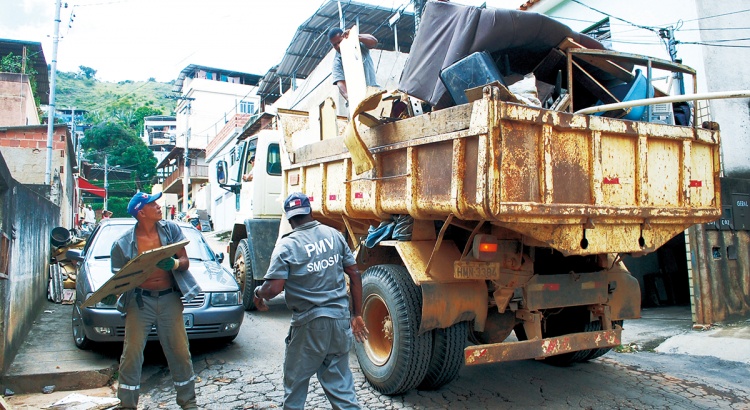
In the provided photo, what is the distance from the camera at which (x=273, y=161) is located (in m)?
7.67

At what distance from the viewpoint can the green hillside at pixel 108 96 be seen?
7331 cm

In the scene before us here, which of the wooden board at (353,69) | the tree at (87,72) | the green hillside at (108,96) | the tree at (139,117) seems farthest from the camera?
the tree at (87,72)

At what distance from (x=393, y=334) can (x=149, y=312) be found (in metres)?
1.79

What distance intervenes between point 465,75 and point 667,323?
5.40 meters

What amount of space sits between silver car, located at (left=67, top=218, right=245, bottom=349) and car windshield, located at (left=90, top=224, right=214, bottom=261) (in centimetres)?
1

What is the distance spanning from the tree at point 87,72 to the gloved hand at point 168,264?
126990 mm

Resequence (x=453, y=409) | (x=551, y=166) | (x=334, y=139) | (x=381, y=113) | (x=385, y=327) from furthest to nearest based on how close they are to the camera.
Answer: (x=334, y=139), (x=381, y=113), (x=385, y=327), (x=453, y=409), (x=551, y=166)

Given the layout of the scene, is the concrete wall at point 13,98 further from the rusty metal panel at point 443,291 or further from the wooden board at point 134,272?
the rusty metal panel at point 443,291

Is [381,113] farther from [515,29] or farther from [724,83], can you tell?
[724,83]

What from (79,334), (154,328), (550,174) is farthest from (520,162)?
(79,334)

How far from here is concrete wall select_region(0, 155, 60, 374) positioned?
4211 millimetres

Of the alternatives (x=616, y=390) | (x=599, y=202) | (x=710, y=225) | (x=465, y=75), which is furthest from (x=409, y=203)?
(x=710, y=225)

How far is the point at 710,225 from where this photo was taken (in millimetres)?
6910

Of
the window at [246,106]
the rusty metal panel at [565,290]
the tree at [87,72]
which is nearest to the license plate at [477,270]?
→ the rusty metal panel at [565,290]
